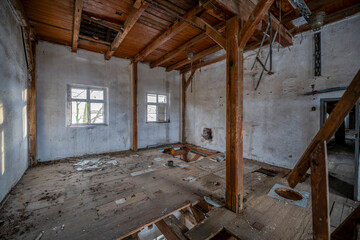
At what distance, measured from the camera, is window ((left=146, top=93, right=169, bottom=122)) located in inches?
231

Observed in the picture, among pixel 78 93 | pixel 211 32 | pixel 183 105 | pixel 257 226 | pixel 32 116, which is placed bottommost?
pixel 257 226

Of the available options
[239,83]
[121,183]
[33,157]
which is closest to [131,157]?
[121,183]

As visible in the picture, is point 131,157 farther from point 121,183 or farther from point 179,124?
point 179,124

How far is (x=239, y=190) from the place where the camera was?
2.05 m

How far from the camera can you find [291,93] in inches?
138

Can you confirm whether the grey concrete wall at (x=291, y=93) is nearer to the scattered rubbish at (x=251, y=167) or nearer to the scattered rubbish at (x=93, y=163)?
the scattered rubbish at (x=251, y=167)

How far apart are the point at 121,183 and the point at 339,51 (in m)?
4.92

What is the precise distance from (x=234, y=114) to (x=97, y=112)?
14.4 feet

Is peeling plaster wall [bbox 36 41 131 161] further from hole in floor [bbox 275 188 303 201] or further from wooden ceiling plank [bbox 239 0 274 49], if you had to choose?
hole in floor [bbox 275 188 303 201]

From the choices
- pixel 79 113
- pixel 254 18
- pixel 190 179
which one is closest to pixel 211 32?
pixel 254 18

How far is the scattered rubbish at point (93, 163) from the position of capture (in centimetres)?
369

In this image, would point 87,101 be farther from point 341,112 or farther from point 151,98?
point 341,112

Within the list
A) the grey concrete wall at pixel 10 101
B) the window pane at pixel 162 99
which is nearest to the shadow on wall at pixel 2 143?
the grey concrete wall at pixel 10 101

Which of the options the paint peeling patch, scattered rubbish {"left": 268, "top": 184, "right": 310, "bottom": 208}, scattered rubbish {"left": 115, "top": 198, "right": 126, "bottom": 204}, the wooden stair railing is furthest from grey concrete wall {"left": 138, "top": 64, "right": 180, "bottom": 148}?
the wooden stair railing
